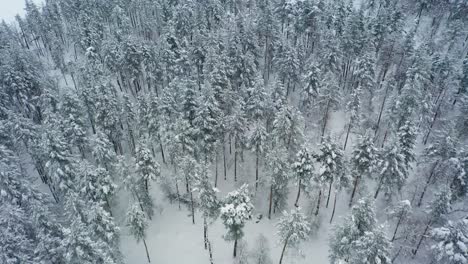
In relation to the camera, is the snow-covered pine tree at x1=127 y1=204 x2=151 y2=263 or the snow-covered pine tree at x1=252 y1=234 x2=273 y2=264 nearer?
the snow-covered pine tree at x1=127 y1=204 x2=151 y2=263

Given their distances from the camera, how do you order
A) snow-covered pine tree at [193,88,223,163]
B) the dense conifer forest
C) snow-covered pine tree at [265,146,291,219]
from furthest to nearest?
snow-covered pine tree at [193,88,223,163] < snow-covered pine tree at [265,146,291,219] < the dense conifer forest

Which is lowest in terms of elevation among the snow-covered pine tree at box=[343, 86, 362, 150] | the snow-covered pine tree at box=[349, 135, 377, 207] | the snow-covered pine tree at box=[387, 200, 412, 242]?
the snow-covered pine tree at box=[387, 200, 412, 242]

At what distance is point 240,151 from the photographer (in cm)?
4853

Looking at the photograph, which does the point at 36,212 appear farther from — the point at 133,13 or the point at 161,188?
the point at 133,13

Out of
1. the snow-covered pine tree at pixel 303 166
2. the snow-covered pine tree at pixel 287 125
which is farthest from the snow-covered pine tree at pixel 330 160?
the snow-covered pine tree at pixel 287 125

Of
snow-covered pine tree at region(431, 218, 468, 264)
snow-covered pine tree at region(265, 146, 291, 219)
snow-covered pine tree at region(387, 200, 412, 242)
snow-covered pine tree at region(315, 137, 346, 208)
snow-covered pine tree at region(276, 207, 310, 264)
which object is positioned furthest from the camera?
snow-covered pine tree at region(315, 137, 346, 208)

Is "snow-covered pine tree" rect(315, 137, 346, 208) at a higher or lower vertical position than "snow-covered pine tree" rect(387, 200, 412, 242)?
higher

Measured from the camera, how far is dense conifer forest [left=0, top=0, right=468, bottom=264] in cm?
3569

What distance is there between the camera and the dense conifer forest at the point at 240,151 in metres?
35.7

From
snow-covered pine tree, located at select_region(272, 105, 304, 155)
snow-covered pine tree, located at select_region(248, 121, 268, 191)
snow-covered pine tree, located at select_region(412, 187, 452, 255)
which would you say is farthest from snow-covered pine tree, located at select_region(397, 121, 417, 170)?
snow-covered pine tree, located at select_region(248, 121, 268, 191)

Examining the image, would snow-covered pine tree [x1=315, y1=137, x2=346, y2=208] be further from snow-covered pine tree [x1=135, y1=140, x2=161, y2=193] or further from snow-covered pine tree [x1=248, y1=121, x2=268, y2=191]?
snow-covered pine tree [x1=135, y1=140, x2=161, y2=193]

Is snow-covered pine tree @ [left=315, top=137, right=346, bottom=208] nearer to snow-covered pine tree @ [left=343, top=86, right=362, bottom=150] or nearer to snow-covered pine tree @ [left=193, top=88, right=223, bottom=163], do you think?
snow-covered pine tree @ [left=343, top=86, right=362, bottom=150]

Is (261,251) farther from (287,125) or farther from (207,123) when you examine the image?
(207,123)

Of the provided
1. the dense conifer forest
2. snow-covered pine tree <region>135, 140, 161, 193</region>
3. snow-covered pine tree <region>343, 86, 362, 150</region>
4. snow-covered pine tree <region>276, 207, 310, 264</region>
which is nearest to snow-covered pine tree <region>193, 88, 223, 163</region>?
the dense conifer forest
